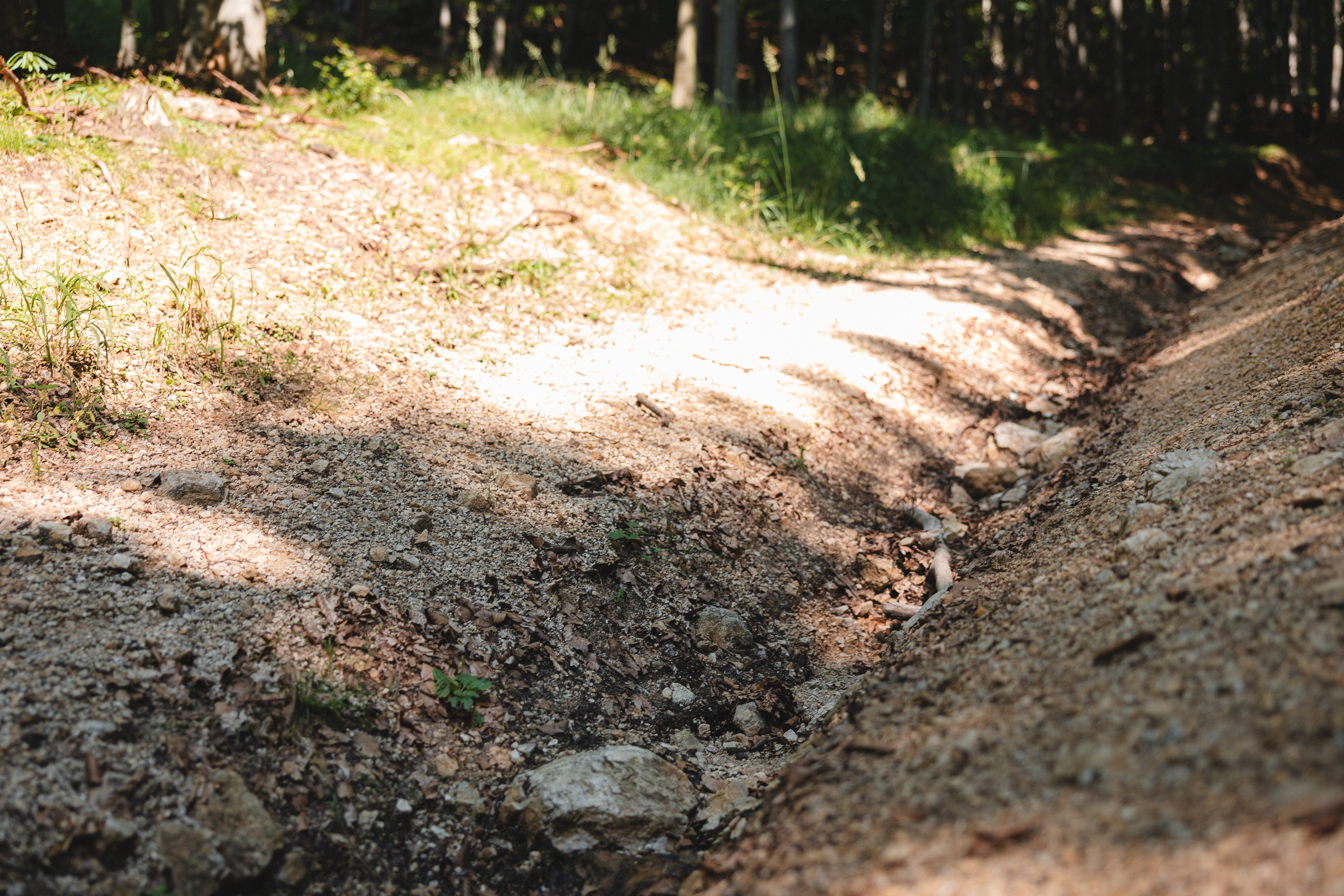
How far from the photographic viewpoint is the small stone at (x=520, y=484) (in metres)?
3.05

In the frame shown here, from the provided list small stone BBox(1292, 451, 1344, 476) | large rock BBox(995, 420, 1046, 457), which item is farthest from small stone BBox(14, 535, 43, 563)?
large rock BBox(995, 420, 1046, 457)

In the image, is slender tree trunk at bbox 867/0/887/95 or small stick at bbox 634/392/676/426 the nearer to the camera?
small stick at bbox 634/392/676/426

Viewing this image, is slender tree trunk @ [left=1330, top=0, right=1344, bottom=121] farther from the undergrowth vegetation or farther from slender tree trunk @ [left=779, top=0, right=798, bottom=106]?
slender tree trunk @ [left=779, top=0, right=798, bottom=106]

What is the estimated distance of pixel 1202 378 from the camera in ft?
12.6

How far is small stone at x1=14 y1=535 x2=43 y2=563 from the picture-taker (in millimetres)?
2170

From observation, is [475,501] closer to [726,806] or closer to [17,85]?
[726,806]

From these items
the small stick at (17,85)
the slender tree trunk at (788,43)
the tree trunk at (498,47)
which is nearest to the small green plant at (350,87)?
the small stick at (17,85)

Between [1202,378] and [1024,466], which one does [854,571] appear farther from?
[1202,378]

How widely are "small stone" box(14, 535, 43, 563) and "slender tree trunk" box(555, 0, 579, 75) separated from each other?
1544cm

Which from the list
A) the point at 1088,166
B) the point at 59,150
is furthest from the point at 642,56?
the point at 59,150

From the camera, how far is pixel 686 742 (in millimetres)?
2375

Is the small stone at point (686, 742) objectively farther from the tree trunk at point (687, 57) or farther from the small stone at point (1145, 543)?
the tree trunk at point (687, 57)

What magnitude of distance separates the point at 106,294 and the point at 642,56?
19.6 m

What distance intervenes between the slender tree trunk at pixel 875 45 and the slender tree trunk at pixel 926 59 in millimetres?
800
